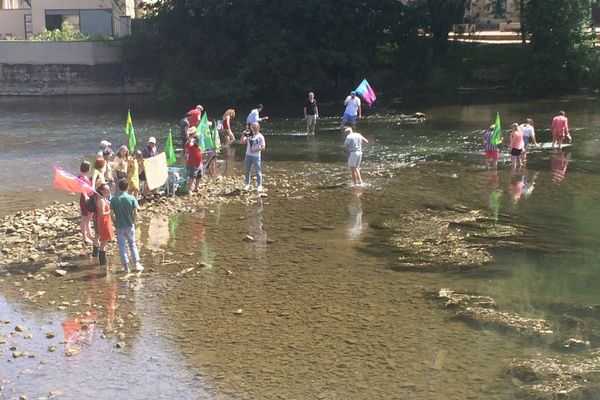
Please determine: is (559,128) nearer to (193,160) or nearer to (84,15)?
(193,160)

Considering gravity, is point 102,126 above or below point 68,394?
above

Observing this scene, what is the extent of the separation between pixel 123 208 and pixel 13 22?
53801 mm

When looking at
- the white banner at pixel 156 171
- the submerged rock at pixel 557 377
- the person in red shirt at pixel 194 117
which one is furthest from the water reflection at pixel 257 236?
the person in red shirt at pixel 194 117

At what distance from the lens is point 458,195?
18562 mm

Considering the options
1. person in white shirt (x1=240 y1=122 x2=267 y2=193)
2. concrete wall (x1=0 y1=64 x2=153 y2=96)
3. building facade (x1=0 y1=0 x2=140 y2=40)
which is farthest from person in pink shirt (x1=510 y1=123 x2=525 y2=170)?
building facade (x1=0 y1=0 x2=140 y2=40)

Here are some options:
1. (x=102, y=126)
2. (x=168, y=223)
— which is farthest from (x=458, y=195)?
(x=102, y=126)

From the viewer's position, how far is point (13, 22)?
5969 centimetres

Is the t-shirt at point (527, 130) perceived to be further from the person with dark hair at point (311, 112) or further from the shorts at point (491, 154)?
the person with dark hair at point (311, 112)

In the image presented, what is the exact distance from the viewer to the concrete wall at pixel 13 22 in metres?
59.6

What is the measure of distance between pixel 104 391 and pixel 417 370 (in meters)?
4.00

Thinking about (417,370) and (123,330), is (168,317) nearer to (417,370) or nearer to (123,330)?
(123,330)

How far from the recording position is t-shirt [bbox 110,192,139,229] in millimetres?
12469

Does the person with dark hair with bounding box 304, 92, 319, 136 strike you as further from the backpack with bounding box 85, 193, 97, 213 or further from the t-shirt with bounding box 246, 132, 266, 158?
the backpack with bounding box 85, 193, 97, 213

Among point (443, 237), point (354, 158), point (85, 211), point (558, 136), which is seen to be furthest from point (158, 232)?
point (558, 136)
